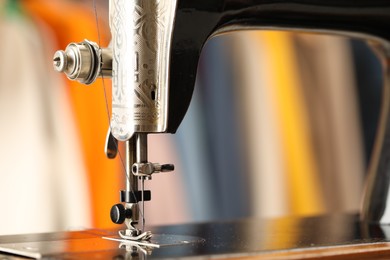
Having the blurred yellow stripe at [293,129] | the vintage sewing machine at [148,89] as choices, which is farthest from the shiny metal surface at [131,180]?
the blurred yellow stripe at [293,129]

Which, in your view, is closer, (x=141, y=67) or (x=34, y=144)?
(x=141, y=67)

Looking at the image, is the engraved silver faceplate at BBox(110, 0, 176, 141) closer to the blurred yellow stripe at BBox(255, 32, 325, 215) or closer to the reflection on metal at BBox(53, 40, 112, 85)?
the reflection on metal at BBox(53, 40, 112, 85)

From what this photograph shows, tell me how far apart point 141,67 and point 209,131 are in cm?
101

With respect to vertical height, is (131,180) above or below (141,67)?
below

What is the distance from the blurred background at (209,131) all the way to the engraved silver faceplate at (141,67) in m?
0.68

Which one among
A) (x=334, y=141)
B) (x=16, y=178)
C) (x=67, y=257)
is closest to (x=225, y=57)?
(x=334, y=141)

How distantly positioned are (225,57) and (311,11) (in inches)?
35.5

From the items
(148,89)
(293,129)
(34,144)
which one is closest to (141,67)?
(148,89)

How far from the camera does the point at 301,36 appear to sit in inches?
81.2

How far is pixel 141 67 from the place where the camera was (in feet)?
2.93

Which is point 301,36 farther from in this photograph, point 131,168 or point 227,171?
point 131,168

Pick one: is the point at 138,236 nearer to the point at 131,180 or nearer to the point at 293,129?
the point at 131,180

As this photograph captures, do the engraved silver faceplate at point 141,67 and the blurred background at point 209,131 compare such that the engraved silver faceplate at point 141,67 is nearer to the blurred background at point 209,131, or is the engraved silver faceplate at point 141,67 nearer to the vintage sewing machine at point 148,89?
the vintage sewing machine at point 148,89

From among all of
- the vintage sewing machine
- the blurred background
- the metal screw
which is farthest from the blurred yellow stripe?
the metal screw
